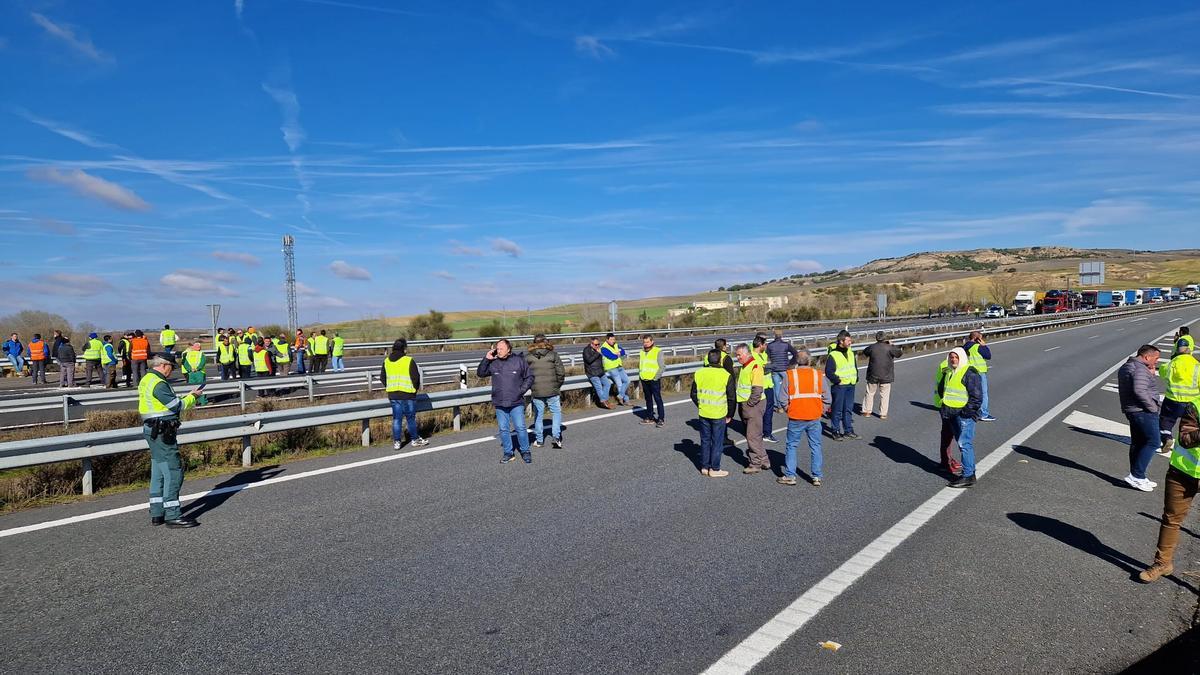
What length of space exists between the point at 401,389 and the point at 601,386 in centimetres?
591

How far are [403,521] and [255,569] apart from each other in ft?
5.19

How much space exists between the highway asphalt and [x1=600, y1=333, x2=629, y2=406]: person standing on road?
6.46 metres

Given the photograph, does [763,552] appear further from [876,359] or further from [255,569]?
[876,359]

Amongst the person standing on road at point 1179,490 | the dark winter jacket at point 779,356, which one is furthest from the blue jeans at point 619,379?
the person standing on road at point 1179,490

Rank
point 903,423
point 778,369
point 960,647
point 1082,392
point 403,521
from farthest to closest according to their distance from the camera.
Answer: point 1082,392 < point 778,369 < point 903,423 < point 403,521 < point 960,647

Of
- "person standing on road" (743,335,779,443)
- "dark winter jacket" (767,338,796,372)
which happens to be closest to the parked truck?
"dark winter jacket" (767,338,796,372)

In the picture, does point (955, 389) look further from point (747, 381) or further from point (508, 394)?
point (508, 394)

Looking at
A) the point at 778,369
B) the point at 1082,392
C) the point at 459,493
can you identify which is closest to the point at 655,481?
the point at 459,493

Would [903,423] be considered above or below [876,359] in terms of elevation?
below

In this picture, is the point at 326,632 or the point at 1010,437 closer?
the point at 326,632

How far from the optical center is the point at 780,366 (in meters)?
14.7

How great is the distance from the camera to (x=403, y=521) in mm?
7180

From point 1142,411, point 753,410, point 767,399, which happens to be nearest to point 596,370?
point 767,399

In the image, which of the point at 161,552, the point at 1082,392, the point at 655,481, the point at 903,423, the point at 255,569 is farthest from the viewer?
the point at 1082,392
